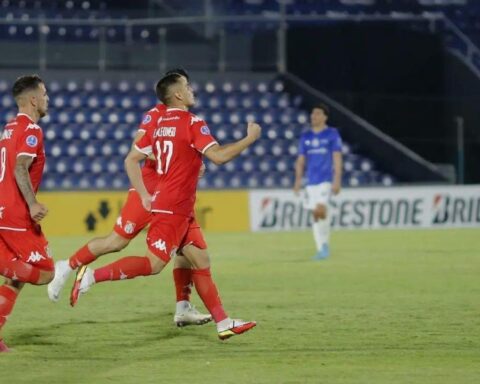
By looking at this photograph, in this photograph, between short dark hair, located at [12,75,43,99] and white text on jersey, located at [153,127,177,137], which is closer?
short dark hair, located at [12,75,43,99]

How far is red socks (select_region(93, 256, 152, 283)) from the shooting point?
9712 millimetres

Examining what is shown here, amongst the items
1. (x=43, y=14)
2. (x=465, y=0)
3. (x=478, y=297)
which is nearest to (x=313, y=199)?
(x=478, y=297)

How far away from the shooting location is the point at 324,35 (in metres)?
29.6

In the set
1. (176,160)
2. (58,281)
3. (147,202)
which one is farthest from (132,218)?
(176,160)

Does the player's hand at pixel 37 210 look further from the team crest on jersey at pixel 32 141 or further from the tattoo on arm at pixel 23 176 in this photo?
the team crest on jersey at pixel 32 141

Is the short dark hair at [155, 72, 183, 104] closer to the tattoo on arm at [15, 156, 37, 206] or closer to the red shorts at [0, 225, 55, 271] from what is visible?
the tattoo on arm at [15, 156, 37, 206]

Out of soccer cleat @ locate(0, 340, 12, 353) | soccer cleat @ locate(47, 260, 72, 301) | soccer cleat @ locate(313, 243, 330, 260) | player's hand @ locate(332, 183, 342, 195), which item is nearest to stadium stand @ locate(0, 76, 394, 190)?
soccer cleat @ locate(313, 243, 330, 260)

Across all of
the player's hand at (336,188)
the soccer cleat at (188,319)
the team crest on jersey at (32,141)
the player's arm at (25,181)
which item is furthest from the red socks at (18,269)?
the player's hand at (336,188)

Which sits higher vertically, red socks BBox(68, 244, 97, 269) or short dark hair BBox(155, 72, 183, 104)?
short dark hair BBox(155, 72, 183, 104)

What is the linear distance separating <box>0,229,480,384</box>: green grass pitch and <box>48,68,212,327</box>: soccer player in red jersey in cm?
23

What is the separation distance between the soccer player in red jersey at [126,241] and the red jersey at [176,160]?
100cm

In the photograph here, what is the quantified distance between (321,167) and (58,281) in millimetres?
7956

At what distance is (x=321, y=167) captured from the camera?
1839 cm

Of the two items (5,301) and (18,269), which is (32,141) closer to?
(18,269)
